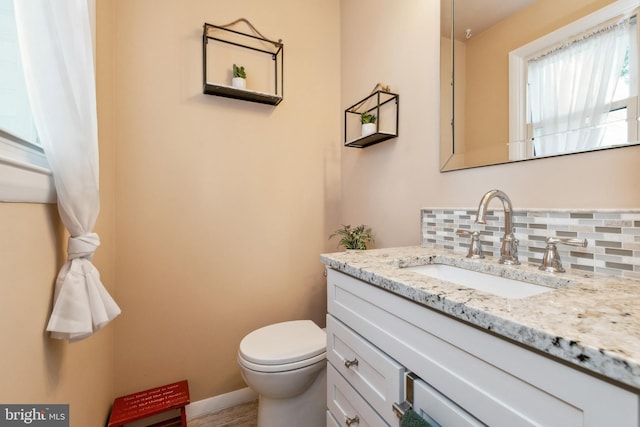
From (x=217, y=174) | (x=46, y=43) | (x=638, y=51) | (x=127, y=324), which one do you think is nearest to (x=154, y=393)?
(x=127, y=324)

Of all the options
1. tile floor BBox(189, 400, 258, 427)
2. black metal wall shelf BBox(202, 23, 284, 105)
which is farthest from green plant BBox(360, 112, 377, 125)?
tile floor BBox(189, 400, 258, 427)

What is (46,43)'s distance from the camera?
26.7 inches

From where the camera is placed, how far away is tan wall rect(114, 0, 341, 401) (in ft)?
4.65

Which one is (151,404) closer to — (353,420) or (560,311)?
(353,420)

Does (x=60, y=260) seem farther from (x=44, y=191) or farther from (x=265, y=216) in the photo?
(x=265, y=216)

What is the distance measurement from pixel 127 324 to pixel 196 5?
5.82ft

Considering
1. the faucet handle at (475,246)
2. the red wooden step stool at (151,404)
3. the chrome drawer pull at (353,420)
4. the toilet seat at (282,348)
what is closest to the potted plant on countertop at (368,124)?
the faucet handle at (475,246)

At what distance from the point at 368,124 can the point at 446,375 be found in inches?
50.6

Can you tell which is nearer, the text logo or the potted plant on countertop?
the text logo

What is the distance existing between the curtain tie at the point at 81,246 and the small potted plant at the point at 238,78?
108 centimetres

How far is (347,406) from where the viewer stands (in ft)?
2.92

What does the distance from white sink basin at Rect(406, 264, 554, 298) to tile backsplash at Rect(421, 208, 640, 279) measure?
0.15 metres

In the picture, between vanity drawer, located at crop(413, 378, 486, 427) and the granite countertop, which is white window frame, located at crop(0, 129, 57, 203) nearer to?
the granite countertop

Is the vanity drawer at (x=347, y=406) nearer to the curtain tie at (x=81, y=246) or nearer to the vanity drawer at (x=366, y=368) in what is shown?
the vanity drawer at (x=366, y=368)
